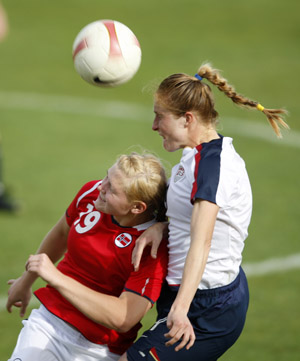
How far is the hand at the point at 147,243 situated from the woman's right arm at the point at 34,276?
79cm

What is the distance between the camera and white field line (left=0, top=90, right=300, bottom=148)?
565 inches

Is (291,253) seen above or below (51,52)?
below

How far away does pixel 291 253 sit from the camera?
29.4 ft

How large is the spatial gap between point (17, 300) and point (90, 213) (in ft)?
2.99

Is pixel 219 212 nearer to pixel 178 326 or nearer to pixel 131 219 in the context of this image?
pixel 131 219

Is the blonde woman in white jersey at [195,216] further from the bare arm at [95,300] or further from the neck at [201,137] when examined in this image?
the bare arm at [95,300]

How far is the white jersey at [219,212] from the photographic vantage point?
166 inches

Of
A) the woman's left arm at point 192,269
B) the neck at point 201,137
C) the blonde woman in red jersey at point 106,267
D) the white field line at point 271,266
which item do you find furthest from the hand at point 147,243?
the white field line at point 271,266

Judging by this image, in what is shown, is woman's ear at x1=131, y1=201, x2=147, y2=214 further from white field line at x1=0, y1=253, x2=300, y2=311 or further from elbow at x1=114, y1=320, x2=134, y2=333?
white field line at x1=0, y1=253, x2=300, y2=311

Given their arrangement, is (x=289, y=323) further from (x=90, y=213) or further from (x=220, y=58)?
(x=220, y=58)

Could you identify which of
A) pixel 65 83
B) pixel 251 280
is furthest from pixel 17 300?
pixel 65 83

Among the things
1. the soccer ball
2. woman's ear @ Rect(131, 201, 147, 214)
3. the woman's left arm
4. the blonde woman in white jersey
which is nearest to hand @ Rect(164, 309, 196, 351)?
the woman's left arm

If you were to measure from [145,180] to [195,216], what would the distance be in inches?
23.9

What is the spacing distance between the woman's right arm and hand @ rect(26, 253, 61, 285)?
846 mm
